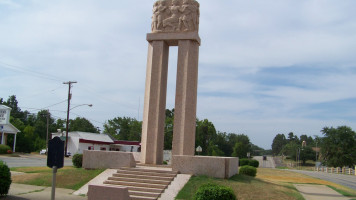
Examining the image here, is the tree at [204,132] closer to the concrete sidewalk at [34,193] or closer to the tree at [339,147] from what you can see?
the tree at [339,147]

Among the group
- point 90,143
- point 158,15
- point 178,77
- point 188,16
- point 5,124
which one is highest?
point 158,15

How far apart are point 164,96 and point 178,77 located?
1.46m

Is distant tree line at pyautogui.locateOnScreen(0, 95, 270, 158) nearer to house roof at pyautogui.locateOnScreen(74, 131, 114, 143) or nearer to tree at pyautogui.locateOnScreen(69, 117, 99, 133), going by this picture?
tree at pyautogui.locateOnScreen(69, 117, 99, 133)

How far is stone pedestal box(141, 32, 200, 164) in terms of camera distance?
718 inches

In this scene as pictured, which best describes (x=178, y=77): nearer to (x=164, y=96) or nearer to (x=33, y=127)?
(x=164, y=96)

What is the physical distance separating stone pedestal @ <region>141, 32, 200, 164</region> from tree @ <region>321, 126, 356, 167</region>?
5930 cm

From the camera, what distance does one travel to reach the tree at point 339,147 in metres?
67.4

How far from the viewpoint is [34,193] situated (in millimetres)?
13023

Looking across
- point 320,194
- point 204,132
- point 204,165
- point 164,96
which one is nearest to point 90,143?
point 204,132

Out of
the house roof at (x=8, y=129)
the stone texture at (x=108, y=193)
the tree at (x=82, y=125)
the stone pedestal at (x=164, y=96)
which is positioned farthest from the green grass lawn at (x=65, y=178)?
the tree at (x=82, y=125)

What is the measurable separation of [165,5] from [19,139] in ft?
142

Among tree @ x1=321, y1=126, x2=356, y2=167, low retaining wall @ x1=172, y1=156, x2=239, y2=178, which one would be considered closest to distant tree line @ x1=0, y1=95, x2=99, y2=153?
low retaining wall @ x1=172, y1=156, x2=239, y2=178

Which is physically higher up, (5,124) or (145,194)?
(5,124)

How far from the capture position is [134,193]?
12922 millimetres
